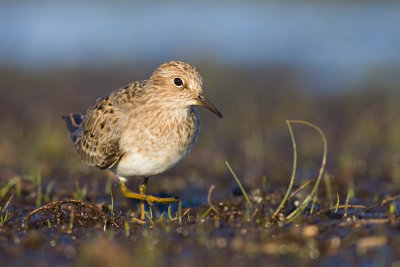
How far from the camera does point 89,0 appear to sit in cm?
2469

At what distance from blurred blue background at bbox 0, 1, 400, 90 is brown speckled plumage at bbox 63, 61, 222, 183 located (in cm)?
979

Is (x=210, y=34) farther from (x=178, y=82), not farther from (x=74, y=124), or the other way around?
(x=178, y=82)

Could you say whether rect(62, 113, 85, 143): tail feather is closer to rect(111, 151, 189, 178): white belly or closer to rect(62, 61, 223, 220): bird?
rect(62, 61, 223, 220): bird

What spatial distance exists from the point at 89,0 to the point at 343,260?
71.0 feet

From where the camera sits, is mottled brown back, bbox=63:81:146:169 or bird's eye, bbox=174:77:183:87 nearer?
bird's eye, bbox=174:77:183:87

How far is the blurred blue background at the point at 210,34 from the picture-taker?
57.6 feet

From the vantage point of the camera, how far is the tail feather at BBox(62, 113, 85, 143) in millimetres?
8273

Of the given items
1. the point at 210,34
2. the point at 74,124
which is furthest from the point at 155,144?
the point at 210,34

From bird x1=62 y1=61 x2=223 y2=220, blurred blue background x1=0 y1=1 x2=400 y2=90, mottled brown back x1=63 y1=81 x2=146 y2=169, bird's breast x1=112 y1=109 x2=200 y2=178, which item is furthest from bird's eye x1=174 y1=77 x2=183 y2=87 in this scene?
blurred blue background x1=0 y1=1 x2=400 y2=90

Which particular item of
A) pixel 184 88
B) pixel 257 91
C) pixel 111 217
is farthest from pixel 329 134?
pixel 111 217

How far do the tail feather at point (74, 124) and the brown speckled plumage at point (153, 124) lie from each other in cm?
103

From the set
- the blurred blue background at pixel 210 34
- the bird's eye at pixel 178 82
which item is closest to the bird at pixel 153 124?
the bird's eye at pixel 178 82

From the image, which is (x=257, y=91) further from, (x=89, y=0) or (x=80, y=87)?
(x=89, y=0)

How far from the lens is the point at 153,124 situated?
22.7 ft
